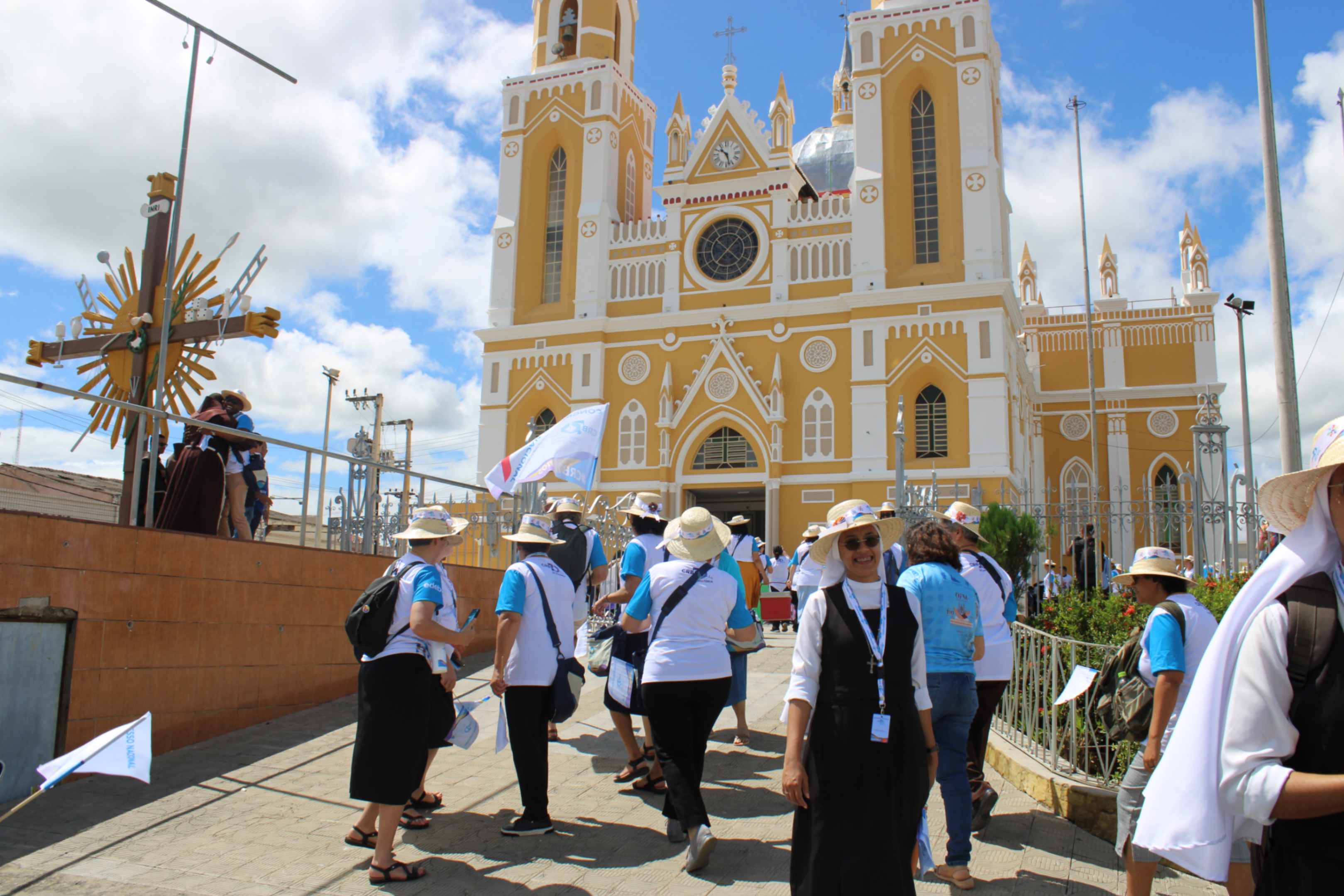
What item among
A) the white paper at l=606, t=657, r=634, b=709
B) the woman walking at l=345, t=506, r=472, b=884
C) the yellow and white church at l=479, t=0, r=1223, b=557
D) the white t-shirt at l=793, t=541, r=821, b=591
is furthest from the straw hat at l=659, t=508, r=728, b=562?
the yellow and white church at l=479, t=0, r=1223, b=557

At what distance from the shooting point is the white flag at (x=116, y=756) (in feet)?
11.4

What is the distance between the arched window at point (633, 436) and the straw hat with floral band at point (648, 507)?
2055 cm

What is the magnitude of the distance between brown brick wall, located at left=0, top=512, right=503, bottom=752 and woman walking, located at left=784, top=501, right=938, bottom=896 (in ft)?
17.1

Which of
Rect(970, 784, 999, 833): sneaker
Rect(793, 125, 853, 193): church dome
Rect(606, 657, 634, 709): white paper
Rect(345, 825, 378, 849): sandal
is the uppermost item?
Rect(793, 125, 853, 193): church dome

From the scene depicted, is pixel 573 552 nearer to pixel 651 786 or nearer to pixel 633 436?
pixel 651 786

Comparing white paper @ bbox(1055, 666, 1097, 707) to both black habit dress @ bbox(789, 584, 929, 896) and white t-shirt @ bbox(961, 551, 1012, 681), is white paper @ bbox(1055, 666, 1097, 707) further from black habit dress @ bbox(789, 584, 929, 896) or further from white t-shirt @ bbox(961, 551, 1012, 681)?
black habit dress @ bbox(789, 584, 929, 896)

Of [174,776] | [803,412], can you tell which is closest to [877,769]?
[174,776]

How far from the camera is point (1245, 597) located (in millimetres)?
2012

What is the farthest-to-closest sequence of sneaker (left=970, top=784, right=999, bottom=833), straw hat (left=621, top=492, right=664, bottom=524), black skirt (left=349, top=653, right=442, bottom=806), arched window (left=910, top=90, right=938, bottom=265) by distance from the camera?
arched window (left=910, top=90, right=938, bottom=265) → straw hat (left=621, top=492, right=664, bottom=524) → sneaker (left=970, top=784, right=999, bottom=833) → black skirt (left=349, top=653, right=442, bottom=806)

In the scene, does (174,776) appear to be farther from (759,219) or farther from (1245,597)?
(759,219)

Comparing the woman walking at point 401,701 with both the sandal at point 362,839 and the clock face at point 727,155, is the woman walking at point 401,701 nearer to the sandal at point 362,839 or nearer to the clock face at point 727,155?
the sandal at point 362,839

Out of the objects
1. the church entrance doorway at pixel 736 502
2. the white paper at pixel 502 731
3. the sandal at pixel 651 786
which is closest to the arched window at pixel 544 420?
Result: the church entrance doorway at pixel 736 502

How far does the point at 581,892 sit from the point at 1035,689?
→ 3.42 m

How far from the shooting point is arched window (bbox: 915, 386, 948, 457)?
82.4ft
